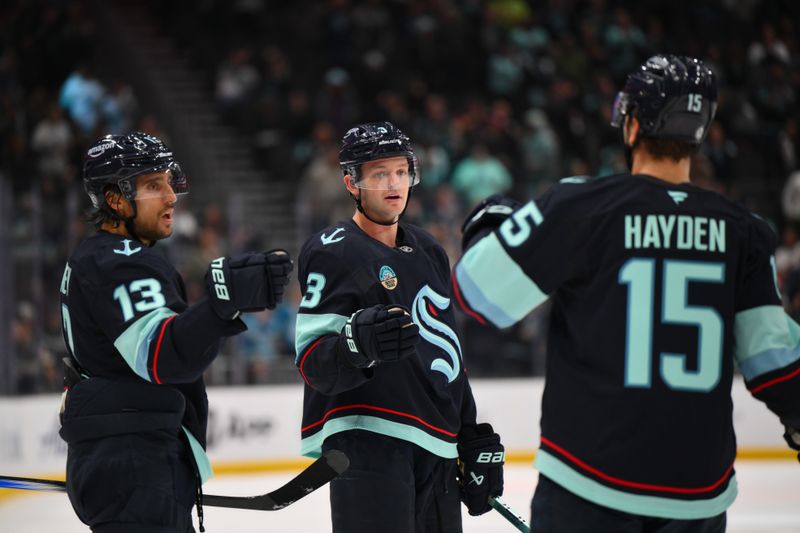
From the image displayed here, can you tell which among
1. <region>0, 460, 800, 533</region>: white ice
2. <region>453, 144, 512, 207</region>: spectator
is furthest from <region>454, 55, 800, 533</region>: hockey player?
<region>453, 144, 512, 207</region>: spectator

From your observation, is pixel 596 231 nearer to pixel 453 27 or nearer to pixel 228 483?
pixel 228 483

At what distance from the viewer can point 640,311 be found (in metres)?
2.05

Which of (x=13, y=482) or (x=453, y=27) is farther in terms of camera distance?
(x=453, y=27)

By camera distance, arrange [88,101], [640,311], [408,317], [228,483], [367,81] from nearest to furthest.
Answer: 1. [640,311]
2. [408,317]
3. [228,483]
4. [88,101]
5. [367,81]

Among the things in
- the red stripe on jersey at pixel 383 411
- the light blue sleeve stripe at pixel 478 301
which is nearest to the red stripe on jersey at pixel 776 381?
the light blue sleeve stripe at pixel 478 301

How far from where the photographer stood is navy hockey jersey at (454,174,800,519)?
2055 millimetres

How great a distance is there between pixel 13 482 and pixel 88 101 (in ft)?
23.2

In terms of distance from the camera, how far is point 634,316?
2057mm

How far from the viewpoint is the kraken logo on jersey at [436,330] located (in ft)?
9.96

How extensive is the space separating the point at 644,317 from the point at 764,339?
290 millimetres

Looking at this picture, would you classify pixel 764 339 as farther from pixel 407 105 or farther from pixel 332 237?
pixel 407 105

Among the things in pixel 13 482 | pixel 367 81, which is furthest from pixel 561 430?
pixel 367 81

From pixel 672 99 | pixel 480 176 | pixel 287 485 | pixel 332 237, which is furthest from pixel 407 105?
pixel 672 99

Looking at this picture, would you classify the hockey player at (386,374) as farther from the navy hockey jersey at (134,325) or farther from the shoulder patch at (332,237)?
the navy hockey jersey at (134,325)
